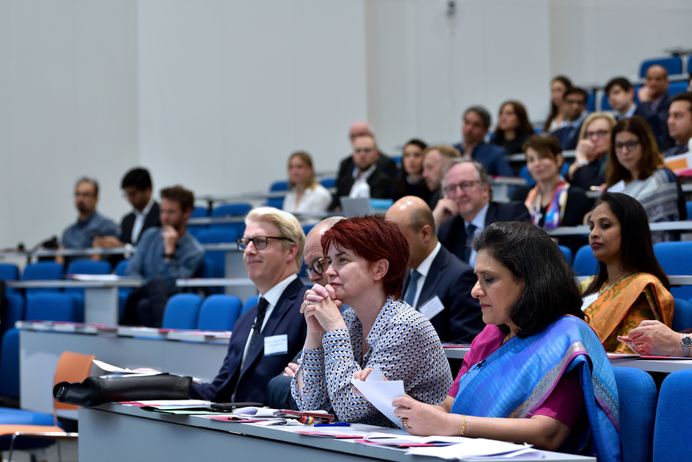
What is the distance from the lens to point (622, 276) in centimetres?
328

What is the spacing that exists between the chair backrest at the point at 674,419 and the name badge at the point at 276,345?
139cm

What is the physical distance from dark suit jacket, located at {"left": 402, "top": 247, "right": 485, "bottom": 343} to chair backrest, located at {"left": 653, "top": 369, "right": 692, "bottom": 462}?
147cm

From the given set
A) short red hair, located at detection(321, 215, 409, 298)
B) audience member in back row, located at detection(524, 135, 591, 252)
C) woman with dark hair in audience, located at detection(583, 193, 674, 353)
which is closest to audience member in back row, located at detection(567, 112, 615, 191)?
audience member in back row, located at detection(524, 135, 591, 252)

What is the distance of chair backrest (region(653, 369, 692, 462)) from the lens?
7.06 feet

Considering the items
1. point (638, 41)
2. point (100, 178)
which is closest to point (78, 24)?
point (100, 178)

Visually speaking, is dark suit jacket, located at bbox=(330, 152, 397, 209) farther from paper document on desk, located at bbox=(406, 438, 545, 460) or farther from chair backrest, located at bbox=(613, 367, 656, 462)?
paper document on desk, located at bbox=(406, 438, 545, 460)

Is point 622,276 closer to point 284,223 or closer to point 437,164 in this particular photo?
point 284,223

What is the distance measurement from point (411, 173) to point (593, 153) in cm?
154

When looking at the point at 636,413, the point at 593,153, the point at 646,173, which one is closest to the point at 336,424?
the point at 636,413

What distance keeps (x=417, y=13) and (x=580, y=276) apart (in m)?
8.22

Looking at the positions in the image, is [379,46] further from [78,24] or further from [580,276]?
[580,276]

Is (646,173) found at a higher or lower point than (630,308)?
higher

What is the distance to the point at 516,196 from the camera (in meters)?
6.04

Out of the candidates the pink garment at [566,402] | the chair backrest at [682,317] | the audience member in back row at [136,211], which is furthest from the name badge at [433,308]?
the audience member in back row at [136,211]
